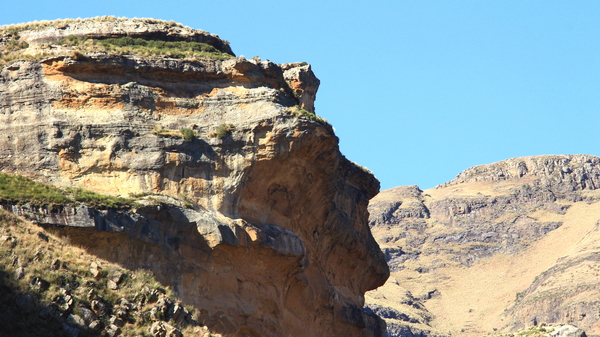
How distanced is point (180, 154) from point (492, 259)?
14462cm

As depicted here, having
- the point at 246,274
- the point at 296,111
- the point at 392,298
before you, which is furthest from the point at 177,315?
the point at 392,298

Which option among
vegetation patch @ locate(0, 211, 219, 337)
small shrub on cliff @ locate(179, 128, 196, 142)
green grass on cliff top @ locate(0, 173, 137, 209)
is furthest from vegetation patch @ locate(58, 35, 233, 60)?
vegetation patch @ locate(0, 211, 219, 337)

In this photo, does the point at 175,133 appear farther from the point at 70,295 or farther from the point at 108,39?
the point at 70,295

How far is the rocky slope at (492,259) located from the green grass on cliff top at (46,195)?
303ft

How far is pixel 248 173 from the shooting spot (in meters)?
34.8

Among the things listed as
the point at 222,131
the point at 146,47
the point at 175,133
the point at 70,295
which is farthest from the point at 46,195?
the point at 146,47

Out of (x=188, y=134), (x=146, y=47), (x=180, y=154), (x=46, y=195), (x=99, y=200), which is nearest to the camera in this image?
(x=46, y=195)

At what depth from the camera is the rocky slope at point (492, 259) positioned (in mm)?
128625

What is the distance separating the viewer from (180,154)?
34094 millimetres

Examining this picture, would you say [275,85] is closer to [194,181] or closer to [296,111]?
[296,111]

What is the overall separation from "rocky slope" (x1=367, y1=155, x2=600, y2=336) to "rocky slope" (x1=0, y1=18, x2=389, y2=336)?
286 feet

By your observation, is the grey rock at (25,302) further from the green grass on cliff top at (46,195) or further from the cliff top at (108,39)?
the cliff top at (108,39)

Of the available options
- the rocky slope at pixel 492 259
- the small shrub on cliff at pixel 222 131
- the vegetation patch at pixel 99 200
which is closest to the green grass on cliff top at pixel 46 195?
the vegetation patch at pixel 99 200

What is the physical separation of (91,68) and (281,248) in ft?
32.5
